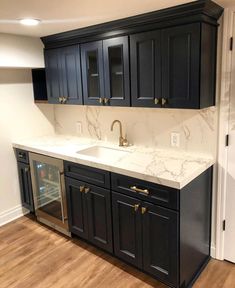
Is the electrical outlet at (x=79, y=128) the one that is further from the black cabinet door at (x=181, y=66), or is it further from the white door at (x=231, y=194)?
the white door at (x=231, y=194)

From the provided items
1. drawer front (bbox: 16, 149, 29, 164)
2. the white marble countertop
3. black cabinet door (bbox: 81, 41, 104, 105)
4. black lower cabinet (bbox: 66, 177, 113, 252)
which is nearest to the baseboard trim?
drawer front (bbox: 16, 149, 29, 164)

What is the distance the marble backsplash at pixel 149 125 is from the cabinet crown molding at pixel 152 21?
0.74 metres

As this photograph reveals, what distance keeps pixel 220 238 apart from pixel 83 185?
1340mm

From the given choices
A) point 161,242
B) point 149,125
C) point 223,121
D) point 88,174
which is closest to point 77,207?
point 88,174

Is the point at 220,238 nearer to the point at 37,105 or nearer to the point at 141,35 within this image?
the point at 141,35

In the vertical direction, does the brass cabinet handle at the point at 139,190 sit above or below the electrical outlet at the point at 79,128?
below

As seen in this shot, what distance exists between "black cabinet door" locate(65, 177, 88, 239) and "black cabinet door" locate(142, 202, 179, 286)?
0.71 meters

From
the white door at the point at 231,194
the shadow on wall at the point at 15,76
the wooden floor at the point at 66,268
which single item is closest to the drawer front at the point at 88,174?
the wooden floor at the point at 66,268

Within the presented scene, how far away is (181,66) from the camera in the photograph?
6.77 feet

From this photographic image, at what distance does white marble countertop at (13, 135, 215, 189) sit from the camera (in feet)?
6.60

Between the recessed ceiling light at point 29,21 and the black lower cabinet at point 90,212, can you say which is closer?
the recessed ceiling light at point 29,21

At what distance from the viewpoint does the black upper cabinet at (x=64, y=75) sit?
2848 millimetres

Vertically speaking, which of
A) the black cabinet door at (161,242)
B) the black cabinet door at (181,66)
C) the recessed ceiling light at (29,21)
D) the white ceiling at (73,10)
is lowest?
the black cabinet door at (161,242)

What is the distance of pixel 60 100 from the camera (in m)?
3.11
